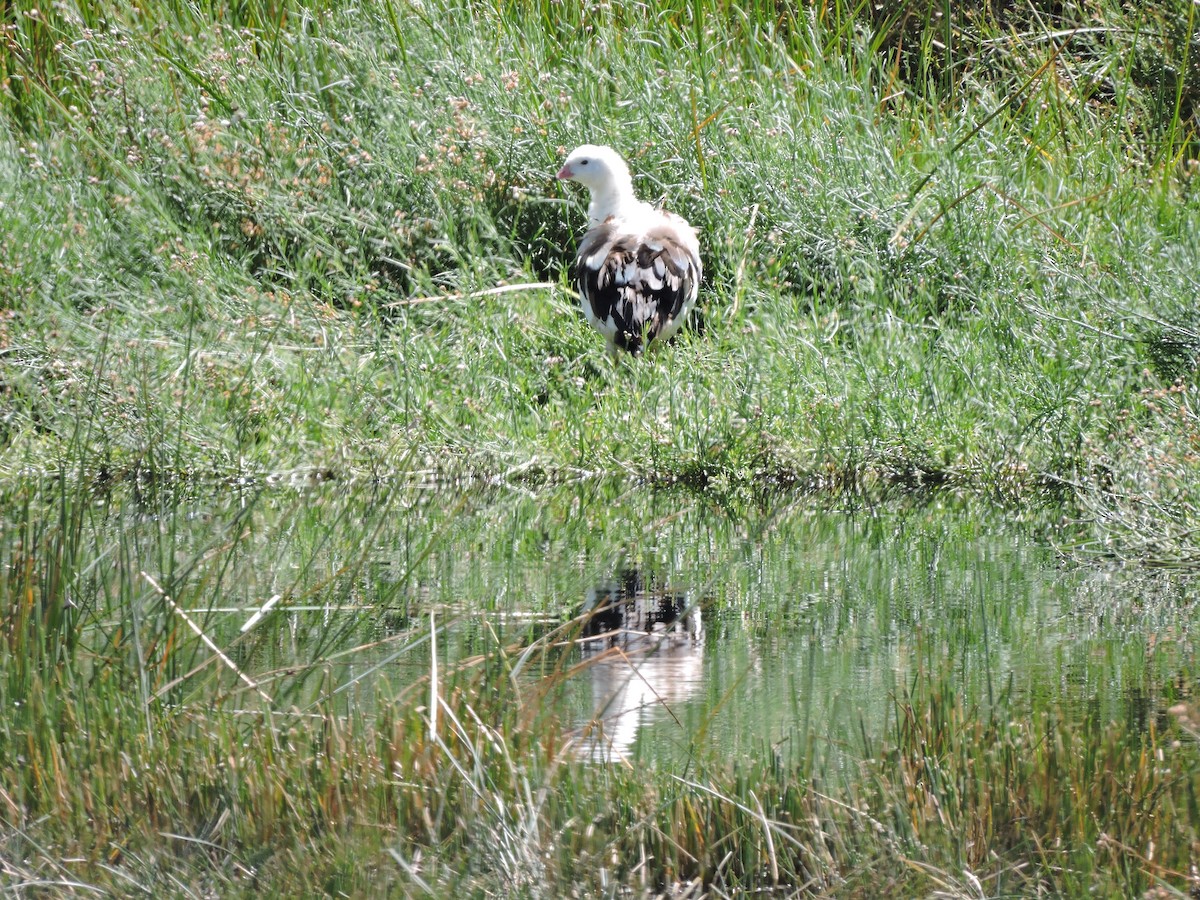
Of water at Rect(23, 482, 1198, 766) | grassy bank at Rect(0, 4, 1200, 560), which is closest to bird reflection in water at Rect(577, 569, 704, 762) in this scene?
water at Rect(23, 482, 1198, 766)

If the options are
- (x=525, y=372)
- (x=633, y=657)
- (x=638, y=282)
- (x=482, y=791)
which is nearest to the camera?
(x=482, y=791)

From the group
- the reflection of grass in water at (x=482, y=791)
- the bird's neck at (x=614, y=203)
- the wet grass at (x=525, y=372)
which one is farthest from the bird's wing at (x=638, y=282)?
the reflection of grass in water at (x=482, y=791)

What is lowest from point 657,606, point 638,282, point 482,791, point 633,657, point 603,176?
point 482,791

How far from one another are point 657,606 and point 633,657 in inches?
18.3

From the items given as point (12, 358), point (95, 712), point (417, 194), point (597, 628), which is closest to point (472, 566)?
point (597, 628)

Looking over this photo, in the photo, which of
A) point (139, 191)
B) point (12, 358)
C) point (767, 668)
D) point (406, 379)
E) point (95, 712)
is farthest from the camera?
point (139, 191)

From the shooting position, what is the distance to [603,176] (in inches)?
332

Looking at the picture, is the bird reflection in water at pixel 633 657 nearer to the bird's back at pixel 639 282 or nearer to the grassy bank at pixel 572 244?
the grassy bank at pixel 572 244

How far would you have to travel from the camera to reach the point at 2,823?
2859mm

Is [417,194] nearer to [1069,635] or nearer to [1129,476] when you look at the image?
[1129,476]

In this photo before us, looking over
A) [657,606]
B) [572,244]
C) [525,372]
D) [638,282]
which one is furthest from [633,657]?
[572,244]

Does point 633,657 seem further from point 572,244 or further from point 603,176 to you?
point 572,244

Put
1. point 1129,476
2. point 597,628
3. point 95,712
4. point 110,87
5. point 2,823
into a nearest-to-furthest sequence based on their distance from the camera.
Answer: point 2,823, point 95,712, point 597,628, point 1129,476, point 110,87

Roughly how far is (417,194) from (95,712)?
254 inches
